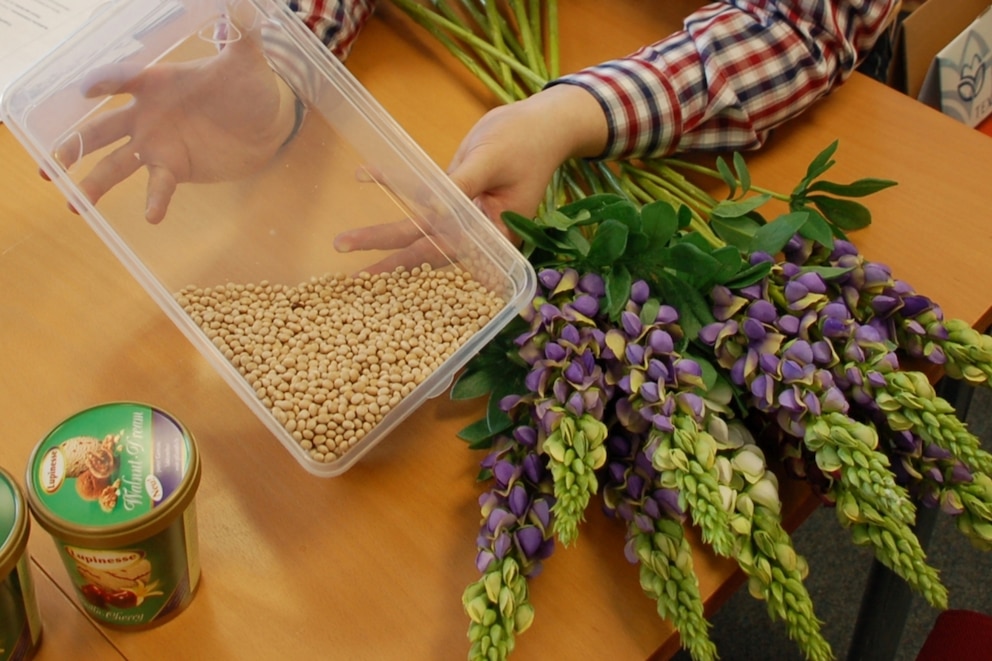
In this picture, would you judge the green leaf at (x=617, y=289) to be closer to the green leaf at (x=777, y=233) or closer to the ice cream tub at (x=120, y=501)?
the green leaf at (x=777, y=233)

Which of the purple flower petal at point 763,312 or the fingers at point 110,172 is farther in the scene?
the fingers at point 110,172

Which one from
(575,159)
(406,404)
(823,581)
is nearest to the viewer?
(406,404)

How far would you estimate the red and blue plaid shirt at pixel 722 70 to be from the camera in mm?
922

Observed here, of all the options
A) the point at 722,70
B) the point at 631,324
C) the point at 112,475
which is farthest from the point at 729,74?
the point at 112,475

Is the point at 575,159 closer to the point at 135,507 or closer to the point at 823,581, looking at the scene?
the point at 135,507

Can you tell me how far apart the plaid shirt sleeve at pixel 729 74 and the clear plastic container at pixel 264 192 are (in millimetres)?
221

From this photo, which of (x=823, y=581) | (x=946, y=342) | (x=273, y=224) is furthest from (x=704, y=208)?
(x=823, y=581)

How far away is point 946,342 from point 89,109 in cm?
69

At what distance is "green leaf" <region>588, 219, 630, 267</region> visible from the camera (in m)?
0.67

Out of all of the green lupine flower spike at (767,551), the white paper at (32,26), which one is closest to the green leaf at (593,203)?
the green lupine flower spike at (767,551)

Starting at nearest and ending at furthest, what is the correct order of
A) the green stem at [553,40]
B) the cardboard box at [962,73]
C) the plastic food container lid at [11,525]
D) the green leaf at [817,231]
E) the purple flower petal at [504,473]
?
the plastic food container lid at [11,525] < the purple flower petal at [504,473] < the green leaf at [817,231] < the green stem at [553,40] < the cardboard box at [962,73]

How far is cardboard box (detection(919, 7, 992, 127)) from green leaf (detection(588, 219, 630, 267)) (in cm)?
69

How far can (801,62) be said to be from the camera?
96cm

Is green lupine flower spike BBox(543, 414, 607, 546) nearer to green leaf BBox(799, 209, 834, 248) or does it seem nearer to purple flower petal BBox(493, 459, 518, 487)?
purple flower petal BBox(493, 459, 518, 487)
